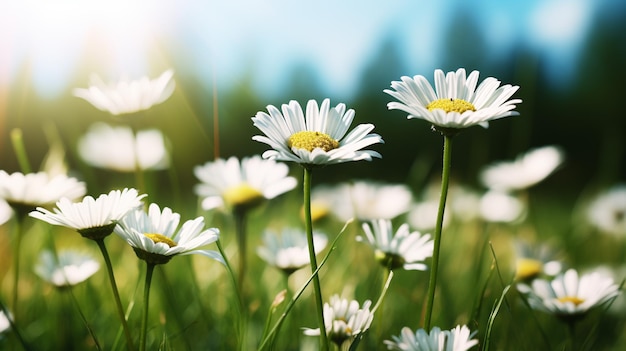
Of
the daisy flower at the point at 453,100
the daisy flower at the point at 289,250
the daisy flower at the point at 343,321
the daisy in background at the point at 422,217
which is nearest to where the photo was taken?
the daisy flower at the point at 453,100

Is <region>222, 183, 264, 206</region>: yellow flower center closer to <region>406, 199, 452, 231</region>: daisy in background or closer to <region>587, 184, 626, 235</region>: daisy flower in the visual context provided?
<region>406, 199, 452, 231</region>: daisy in background

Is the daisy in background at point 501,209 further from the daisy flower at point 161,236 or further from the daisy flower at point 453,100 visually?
the daisy flower at point 161,236

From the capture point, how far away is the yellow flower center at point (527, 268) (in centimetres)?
151

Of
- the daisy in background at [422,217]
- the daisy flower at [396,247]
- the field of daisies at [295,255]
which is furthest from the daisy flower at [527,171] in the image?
the daisy flower at [396,247]

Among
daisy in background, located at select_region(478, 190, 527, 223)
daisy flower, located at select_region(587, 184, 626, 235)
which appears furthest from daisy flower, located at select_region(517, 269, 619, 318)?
daisy flower, located at select_region(587, 184, 626, 235)

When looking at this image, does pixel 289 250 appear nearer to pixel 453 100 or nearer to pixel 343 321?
pixel 343 321

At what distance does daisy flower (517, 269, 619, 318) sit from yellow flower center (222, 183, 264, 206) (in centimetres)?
56

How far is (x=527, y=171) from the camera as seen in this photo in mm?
2109

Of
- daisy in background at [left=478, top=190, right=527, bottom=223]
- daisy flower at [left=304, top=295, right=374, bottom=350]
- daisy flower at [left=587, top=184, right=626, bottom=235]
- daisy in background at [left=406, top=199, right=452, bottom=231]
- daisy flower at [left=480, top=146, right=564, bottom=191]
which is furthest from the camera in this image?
daisy flower at [left=587, top=184, right=626, bottom=235]

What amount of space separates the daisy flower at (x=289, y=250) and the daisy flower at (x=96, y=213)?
397mm

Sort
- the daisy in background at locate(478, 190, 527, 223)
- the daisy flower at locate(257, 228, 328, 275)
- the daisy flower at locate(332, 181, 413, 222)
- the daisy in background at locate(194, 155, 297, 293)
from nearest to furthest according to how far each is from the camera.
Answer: the daisy flower at locate(257, 228, 328, 275)
the daisy in background at locate(194, 155, 297, 293)
the daisy flower at locate(332, 181, 413, 222)
the daisy in background at locate(478, 190, 527, 223)

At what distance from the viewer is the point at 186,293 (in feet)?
5.54

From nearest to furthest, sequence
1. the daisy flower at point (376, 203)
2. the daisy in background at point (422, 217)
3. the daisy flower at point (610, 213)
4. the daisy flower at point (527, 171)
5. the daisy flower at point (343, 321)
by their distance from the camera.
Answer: the daisy flower at point (343, 321), the daisy flower at point (376, 203), the daisy flower at point (527, 171), the daisy in background at point (422, 217), the daisy flower at point (610, 213)

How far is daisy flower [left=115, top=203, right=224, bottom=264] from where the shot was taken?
0.85 m
